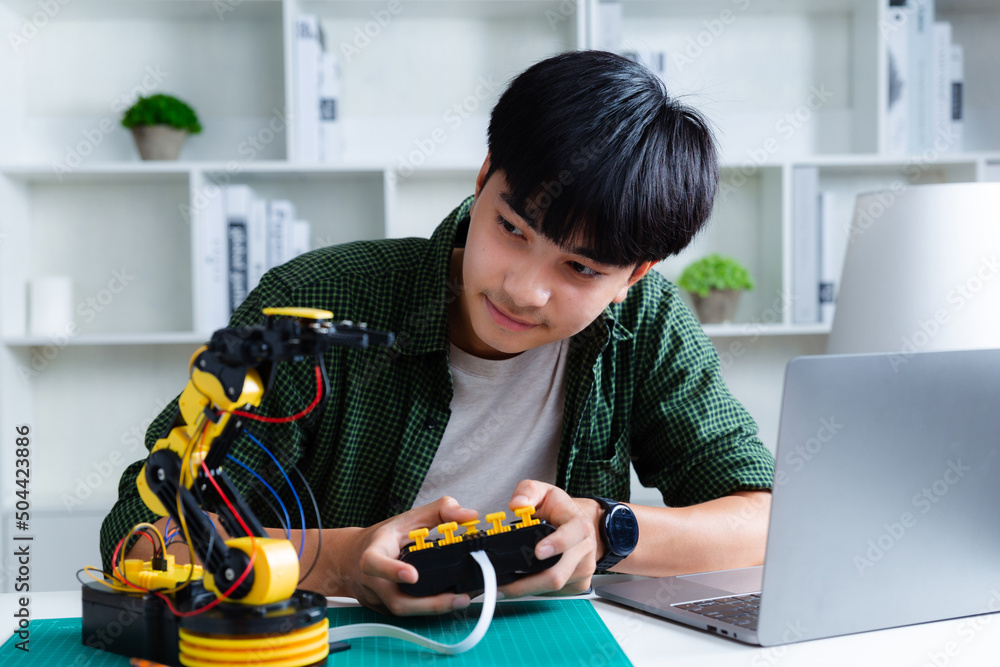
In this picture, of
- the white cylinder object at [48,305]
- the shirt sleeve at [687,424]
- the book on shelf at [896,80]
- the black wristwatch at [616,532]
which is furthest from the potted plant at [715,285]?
the white cylinder object at [48,305]

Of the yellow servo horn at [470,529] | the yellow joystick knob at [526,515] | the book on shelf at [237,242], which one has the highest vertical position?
the book on shelf at [237,242]

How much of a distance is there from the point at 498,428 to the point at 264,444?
1.11ft

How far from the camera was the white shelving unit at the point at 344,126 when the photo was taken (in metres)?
2.06

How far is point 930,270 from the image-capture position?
1349 mm

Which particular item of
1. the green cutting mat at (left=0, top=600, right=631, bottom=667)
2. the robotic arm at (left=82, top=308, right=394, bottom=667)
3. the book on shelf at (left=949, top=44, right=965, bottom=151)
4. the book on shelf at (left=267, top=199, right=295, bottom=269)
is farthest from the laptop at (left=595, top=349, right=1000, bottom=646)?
the book on shelf at (left=949, top=44, right=965, bottom=151)

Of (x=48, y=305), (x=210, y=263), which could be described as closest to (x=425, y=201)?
(x=210, y=263)

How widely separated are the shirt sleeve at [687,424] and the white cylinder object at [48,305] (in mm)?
1476

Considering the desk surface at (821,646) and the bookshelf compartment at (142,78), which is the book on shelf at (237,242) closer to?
the bookshelf compartment at (142,78)

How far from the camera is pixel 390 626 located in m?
0.70

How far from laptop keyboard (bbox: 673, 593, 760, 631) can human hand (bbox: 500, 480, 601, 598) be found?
0.10 meters

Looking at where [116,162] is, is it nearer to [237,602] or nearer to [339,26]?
[339,26]

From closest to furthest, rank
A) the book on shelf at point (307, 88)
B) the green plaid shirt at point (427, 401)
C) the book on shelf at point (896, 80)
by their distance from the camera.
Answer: the green plaid shirt at point (427, 401) → the book on shelf at point (307, 88) → the book on shelf at point (896, 80)

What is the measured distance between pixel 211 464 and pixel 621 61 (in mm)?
650

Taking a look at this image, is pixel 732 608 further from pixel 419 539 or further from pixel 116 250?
pixel 116 250
